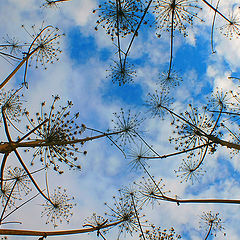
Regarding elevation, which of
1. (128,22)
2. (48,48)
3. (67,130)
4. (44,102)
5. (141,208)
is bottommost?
(141,208)

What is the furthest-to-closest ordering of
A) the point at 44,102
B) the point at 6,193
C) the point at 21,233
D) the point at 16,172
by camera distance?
1. the point at 6,193
2. the point at 16,172
3. the point at 44,102
4. the point at 21,233

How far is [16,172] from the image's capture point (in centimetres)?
965

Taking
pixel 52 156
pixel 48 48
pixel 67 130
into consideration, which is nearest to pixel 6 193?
pixel 52 156

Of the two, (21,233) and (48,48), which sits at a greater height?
(48,48)

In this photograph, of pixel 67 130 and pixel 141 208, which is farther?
pixel 141 208

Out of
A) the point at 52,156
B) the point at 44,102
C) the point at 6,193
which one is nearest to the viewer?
the point at 52,156

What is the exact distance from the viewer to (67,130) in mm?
7891

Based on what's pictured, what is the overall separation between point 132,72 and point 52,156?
→ 6003 mm

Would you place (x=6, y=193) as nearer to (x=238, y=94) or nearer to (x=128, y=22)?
(x=128, y=22)

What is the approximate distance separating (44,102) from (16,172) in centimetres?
412

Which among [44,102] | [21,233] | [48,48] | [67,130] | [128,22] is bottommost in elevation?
[21,233]

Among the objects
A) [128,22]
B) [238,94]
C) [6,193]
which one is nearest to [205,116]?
[238,94]

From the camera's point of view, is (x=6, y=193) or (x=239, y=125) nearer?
(x=239, y=125)

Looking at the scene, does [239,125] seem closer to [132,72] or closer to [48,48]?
[132,72]
